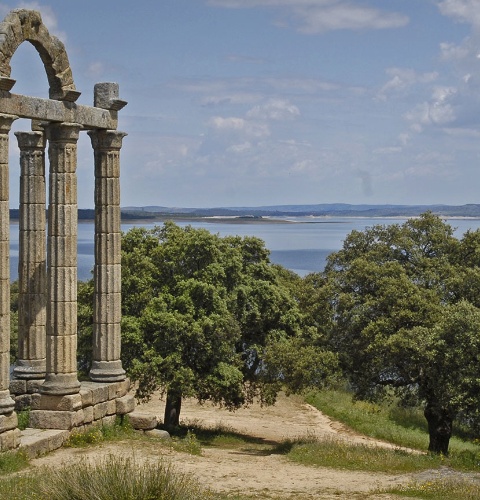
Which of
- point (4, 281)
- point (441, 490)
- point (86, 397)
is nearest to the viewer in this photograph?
point (441, 490)

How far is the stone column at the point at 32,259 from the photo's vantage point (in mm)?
21422

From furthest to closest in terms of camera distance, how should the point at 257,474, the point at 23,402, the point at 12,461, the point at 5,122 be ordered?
the point at 23,402 < the point at 257,474 < the point at 5,122 < the point at 12,461

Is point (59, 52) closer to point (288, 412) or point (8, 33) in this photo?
point (8, 33)

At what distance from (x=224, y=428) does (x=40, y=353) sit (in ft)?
56.5

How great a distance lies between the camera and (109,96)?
71.9ft

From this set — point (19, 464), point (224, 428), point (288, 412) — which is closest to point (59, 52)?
point (19, 464)

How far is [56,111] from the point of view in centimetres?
2000

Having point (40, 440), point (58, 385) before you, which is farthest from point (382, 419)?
point (40, 440)

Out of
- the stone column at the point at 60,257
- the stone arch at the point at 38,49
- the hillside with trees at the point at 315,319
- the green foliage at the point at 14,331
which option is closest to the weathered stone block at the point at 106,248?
the stone column at the point at 60,257

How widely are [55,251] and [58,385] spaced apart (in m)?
3.05

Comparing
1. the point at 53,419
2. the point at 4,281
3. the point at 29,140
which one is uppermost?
the point at 29,140

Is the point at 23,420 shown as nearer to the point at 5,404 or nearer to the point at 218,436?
the point at 5,404

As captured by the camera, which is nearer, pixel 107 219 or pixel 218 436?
pixel 107 219

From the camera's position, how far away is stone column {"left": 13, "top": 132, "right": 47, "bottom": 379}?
843 inches
